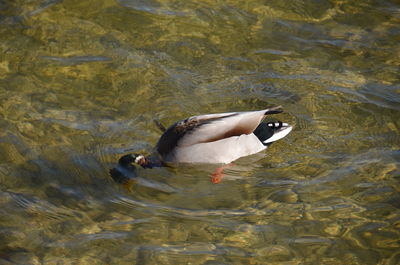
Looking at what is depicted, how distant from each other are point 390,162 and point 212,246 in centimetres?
211

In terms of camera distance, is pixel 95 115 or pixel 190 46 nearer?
pixel 95 115

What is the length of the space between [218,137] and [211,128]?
139 millimetres

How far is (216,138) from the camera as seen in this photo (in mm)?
6180

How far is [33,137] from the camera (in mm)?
6414

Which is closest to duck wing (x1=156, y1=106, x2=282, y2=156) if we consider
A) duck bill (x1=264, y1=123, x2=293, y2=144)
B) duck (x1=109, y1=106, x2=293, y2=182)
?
duck (x1=109, y1=106, x2=293, y2=182)

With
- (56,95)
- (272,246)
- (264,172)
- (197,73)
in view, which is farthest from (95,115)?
(272,246)

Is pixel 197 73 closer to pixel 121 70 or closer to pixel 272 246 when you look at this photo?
pixel 121 70

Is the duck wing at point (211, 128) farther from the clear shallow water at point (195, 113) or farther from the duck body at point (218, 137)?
the clear shallow water at point (195, 113)

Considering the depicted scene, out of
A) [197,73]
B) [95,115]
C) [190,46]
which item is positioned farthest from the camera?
[190,46]

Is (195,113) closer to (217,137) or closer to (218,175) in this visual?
(217,137)

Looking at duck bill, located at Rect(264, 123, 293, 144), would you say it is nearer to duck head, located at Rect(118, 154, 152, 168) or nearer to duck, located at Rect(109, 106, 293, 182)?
duck, located at Rect(109, 106, 293, 182)

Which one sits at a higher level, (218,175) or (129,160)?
(129,160)

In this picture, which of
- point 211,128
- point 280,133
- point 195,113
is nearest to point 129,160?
point 211,128

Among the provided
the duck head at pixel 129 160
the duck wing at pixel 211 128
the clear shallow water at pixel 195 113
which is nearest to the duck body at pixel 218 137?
the duck wing at pixel 211 128
